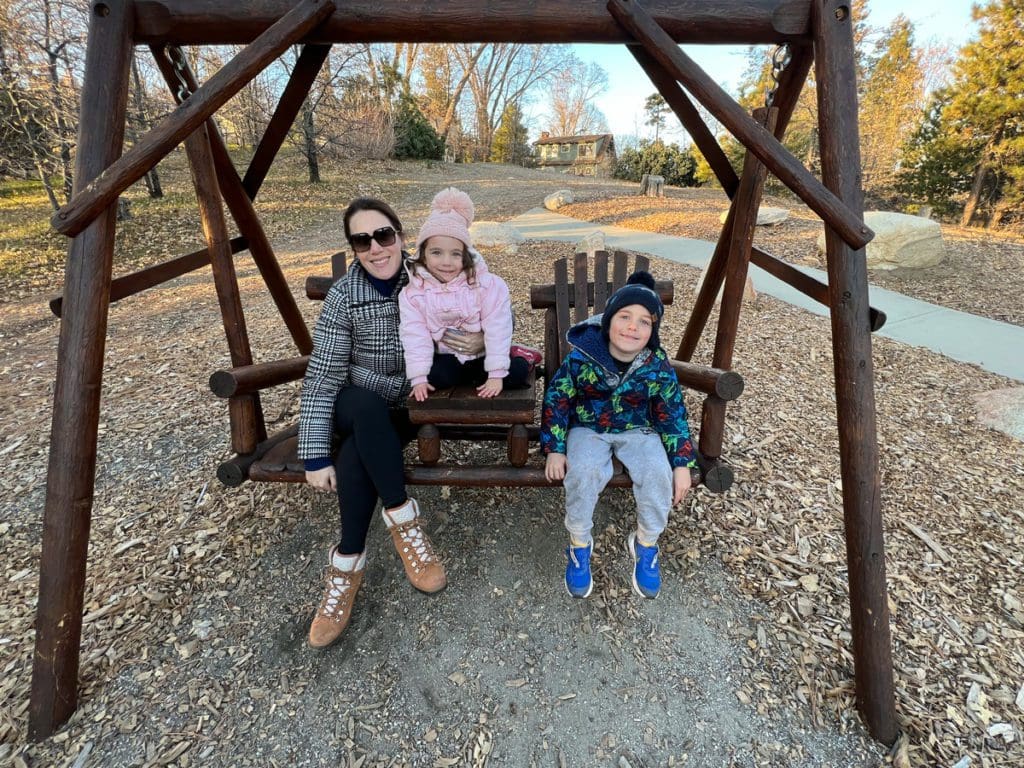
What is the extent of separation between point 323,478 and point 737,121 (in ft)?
6.76

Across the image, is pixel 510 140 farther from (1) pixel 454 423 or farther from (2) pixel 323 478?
(2) pixel 323 478

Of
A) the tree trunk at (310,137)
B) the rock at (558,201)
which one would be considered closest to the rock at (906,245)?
the rock at (558,201)

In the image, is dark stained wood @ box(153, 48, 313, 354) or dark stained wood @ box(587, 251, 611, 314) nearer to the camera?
dark stained wood @ box(153, 48, 313, 354)

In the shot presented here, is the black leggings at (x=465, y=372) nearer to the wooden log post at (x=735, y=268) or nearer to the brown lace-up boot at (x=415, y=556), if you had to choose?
the brown lace-up boot at (x=415, y=556)

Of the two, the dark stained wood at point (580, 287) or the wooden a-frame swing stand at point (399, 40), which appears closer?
the wooden a-frame swing stand at point (399, 40)

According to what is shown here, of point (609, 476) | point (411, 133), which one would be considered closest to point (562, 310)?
point (609, 476)

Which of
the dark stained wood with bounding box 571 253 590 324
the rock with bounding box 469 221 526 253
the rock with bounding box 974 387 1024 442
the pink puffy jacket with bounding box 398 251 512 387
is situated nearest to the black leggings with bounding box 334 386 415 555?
the pink puffy jacket with bounding box 398 251 512 387

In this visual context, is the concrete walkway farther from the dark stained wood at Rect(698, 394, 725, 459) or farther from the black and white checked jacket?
the black and white checked jacket

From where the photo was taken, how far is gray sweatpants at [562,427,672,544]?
2.11 m

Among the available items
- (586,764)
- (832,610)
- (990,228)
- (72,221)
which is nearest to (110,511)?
(72,221)

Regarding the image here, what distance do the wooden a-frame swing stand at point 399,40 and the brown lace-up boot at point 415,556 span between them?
29 cm

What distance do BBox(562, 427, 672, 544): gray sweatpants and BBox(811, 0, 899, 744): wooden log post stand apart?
2.11 feet

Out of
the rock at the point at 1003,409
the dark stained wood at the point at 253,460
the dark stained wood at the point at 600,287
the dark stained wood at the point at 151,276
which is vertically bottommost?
the rock at the point at 1003,409

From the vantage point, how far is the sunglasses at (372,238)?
2256mm
